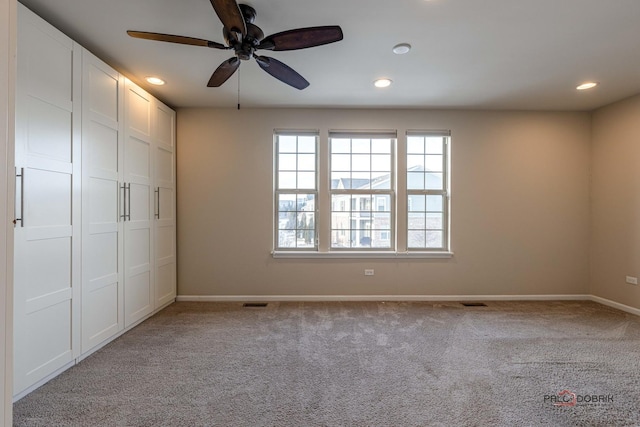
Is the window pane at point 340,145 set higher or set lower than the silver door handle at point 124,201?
higher

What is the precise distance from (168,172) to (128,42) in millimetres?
1609

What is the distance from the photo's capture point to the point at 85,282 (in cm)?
233

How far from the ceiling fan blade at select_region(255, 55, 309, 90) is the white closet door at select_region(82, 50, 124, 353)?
1.56m

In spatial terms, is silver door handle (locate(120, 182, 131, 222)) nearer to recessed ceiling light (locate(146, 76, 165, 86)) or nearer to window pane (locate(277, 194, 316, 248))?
recessed ceiling light (locate(146, 76, 165, 86))

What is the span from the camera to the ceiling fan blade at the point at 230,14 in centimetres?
151

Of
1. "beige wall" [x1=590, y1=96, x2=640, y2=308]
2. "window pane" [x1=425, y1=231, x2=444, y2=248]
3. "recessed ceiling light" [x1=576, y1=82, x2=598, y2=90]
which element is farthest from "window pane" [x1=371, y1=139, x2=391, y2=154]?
"beige wall" [x1=590, y1=96, x2=640, y2=308]

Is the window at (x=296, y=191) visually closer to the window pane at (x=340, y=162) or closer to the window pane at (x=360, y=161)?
the window pane at (x=340, y=162)

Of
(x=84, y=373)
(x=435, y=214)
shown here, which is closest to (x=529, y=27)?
(x=435, y=214)

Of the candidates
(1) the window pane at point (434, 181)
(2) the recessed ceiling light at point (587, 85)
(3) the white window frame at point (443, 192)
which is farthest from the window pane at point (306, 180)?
(2) the recessed ceiling light at point (587, 85)

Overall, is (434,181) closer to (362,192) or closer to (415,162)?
(415,162)

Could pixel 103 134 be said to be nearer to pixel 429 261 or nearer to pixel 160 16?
pixel 160 16

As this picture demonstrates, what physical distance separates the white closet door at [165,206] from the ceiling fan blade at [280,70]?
1.94 m

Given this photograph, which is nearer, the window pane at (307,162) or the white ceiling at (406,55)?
the white ceiling at (406,55)

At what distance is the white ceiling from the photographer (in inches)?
76.0
